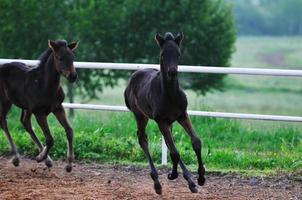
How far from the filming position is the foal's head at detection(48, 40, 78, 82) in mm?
8547

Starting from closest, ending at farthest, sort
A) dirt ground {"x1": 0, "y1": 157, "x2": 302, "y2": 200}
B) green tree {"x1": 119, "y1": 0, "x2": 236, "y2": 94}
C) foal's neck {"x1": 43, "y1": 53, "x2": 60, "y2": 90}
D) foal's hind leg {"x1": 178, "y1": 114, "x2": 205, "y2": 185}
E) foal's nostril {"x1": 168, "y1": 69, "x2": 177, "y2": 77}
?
foal's nostril {"x1": 168, "y1": 69, "x2": 177, "y2": 77}
foal's hind leg {"x1": 178, "y1": 114, "x2": 205, "y2": 185}
dirt ground {"x1": 0, "y1": 157, "x2": 302, "y2": 200}
foal's neck {"x1": 43, "y1": 53, "x2": 60, "y2": 90}
green tree {"x1": 119, "y1": 0, "x2": 236, "y2": 94}

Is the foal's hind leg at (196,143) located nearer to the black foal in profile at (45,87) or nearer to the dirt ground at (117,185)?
the dirt ground at (117,185)

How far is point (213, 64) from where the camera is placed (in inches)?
774

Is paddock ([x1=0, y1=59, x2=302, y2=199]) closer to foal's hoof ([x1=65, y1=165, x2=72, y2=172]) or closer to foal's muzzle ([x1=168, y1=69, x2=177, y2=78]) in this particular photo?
foal's hoof ([x1=65, y1=165, x2=72, y2=172])

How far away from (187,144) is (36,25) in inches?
392

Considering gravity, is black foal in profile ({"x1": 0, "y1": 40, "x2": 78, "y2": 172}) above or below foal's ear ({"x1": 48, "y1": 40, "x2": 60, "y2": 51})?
below

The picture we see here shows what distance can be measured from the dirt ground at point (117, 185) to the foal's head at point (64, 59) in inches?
54.8

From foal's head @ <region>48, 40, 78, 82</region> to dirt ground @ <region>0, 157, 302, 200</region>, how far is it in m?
1.39

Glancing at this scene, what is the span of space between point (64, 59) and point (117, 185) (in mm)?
1724

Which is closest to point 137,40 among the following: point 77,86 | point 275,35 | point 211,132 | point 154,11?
point 154,11

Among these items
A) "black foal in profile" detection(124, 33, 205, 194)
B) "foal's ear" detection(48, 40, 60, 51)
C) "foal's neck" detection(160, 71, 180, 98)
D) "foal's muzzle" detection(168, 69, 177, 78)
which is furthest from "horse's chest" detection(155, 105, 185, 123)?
"foal's ear" detection(48, 40, 60, 51)

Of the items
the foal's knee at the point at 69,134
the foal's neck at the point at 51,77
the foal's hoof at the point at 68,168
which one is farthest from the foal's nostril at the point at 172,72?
the foal's hoof at the point at 68,168

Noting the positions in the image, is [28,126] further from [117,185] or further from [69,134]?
[117,185]

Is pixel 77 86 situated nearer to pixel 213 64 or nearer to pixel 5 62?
pixel 213 64
